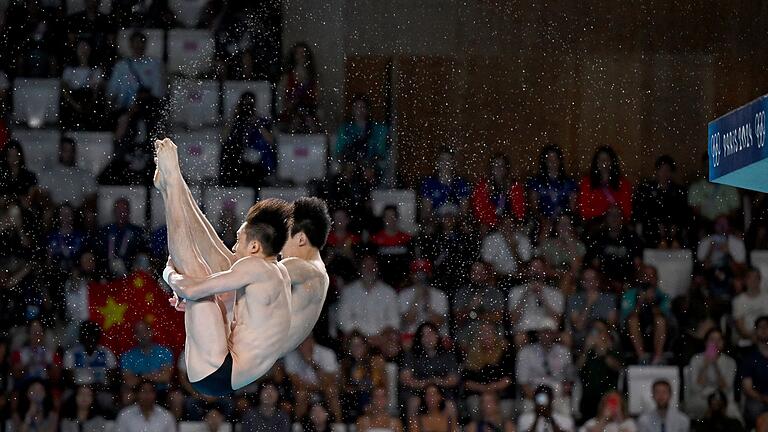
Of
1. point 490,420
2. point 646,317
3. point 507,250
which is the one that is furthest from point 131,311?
point 646,317

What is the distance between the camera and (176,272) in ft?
18.1

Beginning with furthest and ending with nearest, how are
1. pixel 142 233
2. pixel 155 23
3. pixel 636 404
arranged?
pixel 155 23, pixel 142 233, pixel 636 404

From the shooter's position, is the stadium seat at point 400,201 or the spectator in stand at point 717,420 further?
Answer: the stadium seat at point 400,201

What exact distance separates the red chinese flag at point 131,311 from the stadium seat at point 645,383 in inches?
124

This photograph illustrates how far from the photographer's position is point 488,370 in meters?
9.88

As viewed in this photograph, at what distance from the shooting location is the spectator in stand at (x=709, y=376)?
9.95 metres

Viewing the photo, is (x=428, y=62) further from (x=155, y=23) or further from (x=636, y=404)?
(x=636, y=404)

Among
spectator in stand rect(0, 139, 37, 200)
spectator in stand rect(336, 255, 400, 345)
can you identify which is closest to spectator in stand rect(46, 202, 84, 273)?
spectator in stand rect(0, 139, 37, 200)

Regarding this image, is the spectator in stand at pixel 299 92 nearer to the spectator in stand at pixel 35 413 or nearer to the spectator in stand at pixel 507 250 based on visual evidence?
the spectator in stand at pixel 507 250

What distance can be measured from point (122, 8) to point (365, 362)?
12.8 ft

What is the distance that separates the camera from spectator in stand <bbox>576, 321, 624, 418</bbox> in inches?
388

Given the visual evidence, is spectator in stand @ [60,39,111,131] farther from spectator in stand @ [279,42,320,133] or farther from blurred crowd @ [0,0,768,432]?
spectator in stand @ [279,42,320,133]

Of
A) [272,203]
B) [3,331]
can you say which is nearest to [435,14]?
[3,331]

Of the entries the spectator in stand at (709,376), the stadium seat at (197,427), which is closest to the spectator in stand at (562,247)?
the spectator in stand at (709,376)
